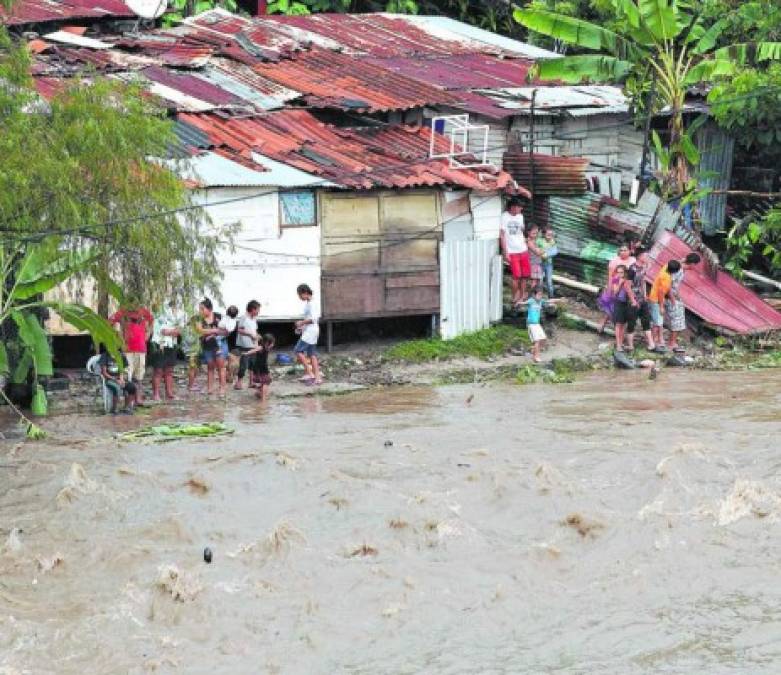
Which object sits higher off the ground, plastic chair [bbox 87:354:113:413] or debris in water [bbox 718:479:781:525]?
plastic chair [bbox 87:354:113:413]

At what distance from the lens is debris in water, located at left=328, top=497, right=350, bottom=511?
1291 cm

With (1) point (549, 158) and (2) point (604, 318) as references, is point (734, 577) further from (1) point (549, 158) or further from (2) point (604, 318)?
(1) point (549, 158)

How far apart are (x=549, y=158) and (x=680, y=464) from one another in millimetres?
8170

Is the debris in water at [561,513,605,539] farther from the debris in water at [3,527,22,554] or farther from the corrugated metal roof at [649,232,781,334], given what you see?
the corrugated metal roof at [649,232,781,334]

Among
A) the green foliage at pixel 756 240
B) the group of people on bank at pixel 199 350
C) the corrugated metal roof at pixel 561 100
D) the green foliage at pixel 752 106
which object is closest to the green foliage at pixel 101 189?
the group of people on bank at pixel 199 350

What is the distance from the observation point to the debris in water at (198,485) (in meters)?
13.3

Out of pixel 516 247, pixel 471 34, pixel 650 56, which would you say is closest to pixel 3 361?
pixel 516 247

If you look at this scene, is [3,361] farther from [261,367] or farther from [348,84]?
[348,84]

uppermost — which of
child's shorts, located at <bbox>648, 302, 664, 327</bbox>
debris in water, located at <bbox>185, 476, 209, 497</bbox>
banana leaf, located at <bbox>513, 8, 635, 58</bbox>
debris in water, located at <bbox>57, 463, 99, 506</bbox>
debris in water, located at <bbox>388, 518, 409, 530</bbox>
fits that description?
banana leaf, located at <bbox>513, 8, 635, 58</bbox>

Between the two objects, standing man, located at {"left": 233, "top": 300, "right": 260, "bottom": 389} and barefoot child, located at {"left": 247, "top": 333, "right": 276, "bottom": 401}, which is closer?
barefoot child, located at {"left": 247, "top": 333, "right": 276, "bottom": 401}

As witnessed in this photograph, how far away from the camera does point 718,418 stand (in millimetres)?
16062

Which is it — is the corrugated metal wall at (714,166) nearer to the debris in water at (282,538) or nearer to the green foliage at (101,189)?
the green foliage at (101,189)

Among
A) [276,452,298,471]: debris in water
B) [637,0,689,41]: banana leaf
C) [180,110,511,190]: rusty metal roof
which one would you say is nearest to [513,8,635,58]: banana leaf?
[637,0,689,41]: banana leaf

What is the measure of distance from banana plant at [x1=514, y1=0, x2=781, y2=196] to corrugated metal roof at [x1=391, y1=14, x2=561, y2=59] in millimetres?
4294
